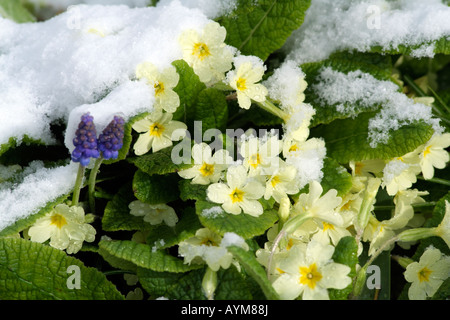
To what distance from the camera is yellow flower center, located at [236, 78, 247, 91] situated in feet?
5.57

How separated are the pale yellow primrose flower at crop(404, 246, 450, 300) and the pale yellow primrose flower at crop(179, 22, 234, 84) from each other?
92 centimetres

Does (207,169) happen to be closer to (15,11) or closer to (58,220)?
(58,220)

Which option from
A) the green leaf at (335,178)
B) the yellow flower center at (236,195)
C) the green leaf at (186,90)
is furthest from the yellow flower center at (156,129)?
the green leaf at (335,178)

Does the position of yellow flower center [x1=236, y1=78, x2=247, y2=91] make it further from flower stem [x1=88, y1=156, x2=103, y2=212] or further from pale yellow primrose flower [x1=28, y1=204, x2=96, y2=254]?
pale yellow primrose flower [x1=28, y1=204, x2=96, y2=254]

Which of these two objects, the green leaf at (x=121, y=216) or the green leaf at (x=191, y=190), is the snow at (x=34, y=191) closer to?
the green leaf at (x=121, y=216)

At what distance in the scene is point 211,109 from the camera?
1751mm

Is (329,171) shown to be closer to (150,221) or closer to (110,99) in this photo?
(150,221)

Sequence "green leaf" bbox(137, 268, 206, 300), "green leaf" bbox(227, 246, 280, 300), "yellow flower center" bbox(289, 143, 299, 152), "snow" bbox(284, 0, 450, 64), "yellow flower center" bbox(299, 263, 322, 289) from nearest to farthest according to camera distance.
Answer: "green leaf" bbox(227, 246, 280, 300), "yellow flower center" bbox(299, 263, 322, 289), "green leaf" bbox(137, 268, 206, 300), "yellow flower center" bbox(289, 143, 299, 152), "snow" bbox(284, 0, 450, 64)

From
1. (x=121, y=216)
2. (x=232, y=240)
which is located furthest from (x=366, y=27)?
(x=121, y=216)

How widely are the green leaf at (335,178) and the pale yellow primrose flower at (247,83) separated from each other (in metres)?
0.35

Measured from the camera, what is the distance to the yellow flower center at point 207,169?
1.64m

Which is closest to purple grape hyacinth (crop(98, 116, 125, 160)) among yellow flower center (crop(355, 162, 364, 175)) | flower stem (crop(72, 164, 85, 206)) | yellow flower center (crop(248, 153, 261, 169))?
flower stem (crop(72, 164, 85, 206))

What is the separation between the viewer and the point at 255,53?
6.48ft

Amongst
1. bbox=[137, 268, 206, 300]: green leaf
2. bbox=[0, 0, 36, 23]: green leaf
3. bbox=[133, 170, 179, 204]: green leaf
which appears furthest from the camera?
bbox=[0, 0, 36, 23]: green leaf
